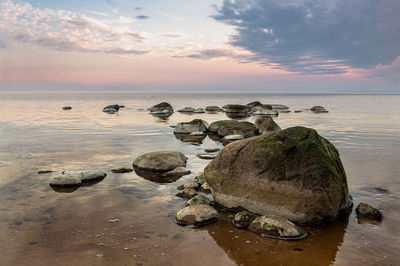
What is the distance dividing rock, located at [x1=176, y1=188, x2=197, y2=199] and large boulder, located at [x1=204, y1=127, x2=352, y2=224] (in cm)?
83

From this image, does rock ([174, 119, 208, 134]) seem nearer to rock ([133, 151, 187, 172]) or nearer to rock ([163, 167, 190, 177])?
rock ([133, 151, 187, 172])

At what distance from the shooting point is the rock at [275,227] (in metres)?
7.23

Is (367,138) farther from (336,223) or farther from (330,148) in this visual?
(336,223)

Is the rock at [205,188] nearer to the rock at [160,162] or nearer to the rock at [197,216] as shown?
the rock at [197,216]

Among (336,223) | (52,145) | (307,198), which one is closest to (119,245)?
(307,198)

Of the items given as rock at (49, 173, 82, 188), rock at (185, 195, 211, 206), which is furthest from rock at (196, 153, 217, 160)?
rock at (49, 173, 82, 188)

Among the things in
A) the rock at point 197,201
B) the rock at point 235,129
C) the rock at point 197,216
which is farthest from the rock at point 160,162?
the rock at point 235,129

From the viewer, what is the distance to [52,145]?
19141 mm

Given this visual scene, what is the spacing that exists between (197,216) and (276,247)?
2.23m

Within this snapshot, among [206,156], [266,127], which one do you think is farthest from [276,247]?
[266,127]

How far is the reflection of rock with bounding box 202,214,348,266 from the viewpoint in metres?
6.31

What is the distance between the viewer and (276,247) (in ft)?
22.2

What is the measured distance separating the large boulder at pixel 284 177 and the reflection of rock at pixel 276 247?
2.35ft

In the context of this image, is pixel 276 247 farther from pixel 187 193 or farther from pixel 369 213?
pixel 187 193
